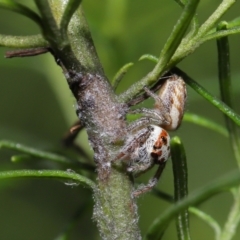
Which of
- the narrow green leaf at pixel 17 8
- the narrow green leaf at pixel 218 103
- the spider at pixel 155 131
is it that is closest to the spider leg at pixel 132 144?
the spider at pixel 155 131

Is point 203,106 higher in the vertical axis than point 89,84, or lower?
lower

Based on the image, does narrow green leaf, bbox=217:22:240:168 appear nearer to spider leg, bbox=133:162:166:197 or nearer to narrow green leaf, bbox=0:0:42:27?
spider leg, bbox=133:162:166:197

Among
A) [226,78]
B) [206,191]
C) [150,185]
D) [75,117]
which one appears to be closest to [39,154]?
[150,185]

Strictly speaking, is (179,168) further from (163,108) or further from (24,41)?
(24,41)

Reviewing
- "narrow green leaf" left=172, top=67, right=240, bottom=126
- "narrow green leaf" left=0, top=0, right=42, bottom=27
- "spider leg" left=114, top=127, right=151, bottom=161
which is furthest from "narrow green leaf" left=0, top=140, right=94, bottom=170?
"narrow green leaf" left=0, top=0, right=42, bottom=27

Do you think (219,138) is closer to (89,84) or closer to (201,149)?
(201,149)

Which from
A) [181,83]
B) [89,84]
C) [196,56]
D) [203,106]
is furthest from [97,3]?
[203,106]

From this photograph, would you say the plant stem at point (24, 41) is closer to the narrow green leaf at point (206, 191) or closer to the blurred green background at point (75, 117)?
the narrow green leaf at point (206, 191)
